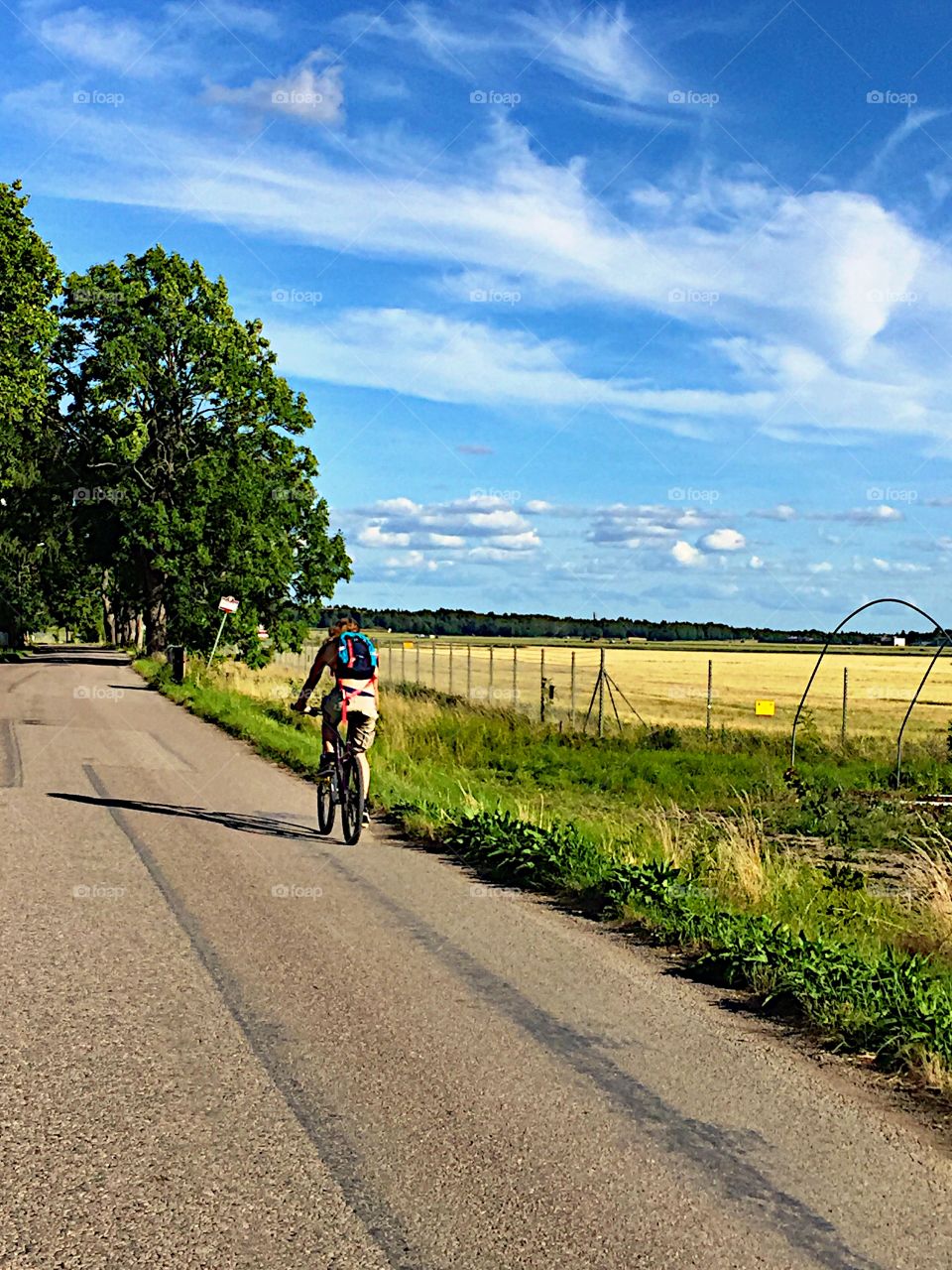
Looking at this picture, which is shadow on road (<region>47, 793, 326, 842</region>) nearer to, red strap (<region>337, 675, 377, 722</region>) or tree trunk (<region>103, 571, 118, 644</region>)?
red strap (<region>337, 675, 377, 722</region>)

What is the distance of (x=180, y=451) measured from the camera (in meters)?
50.1

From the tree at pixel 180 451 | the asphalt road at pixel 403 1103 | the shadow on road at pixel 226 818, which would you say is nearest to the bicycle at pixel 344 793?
the shadow on road at pixel 226 818

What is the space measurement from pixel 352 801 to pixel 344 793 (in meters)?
0.16

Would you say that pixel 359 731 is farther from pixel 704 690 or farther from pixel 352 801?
pixel 704 690

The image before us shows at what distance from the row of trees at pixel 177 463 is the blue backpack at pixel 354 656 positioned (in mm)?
36731

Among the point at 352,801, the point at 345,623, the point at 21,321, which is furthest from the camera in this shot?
the point at 21,321

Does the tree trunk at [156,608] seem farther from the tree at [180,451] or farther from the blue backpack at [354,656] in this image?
the blue backpack at [354,656]

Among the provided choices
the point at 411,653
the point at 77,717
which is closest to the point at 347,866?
the point at 77,717

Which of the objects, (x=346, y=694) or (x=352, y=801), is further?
(x=346, y=694)

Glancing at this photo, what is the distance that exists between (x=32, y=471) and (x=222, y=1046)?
2005 inches

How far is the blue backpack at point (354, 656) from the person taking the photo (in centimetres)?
1155

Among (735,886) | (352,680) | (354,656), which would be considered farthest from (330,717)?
(735,886)

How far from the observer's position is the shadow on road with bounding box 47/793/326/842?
1190 centimetres

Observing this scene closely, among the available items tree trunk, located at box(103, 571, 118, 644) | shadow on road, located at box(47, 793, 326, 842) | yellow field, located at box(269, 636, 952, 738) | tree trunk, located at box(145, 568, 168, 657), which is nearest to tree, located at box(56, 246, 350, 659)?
tree trunk, located at box(145, 568, 168, 657)
